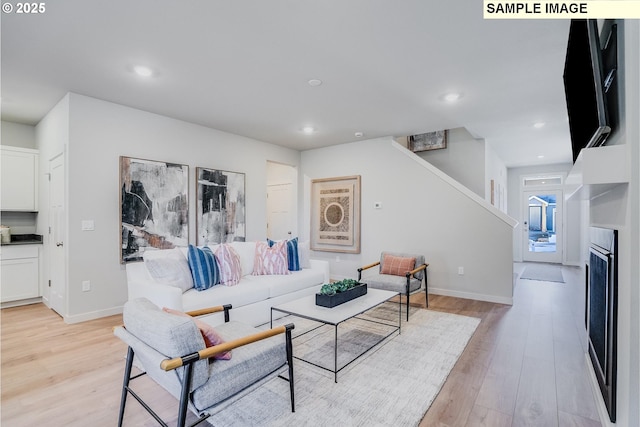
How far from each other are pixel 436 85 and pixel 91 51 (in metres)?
3.21

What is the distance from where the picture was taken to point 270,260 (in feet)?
12.6

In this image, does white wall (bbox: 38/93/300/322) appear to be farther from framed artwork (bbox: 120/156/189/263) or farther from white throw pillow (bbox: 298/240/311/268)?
white throw pillow (bbox: 298/240/311/268)

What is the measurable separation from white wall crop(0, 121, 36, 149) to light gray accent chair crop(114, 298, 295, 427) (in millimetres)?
4673

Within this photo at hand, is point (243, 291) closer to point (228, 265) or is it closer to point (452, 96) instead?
point (228, 265)

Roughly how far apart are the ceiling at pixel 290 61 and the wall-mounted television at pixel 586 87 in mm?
513

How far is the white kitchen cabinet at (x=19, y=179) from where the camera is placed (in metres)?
4.21

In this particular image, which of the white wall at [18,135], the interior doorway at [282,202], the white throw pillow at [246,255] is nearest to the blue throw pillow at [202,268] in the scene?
the white throw pillow at [246,255]

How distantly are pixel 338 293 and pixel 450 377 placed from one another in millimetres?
1056

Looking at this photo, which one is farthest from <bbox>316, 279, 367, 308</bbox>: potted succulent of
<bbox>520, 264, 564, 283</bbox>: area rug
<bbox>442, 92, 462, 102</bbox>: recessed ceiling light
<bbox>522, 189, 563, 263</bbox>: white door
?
<bbox>522, 189, 563, 263</bbox>: white door

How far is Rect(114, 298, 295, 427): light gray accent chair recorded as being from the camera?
1.41 metres

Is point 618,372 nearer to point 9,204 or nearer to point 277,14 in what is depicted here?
point 277,14

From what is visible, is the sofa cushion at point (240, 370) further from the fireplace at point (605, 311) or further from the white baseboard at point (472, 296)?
the white baseboard at point (472, 296)

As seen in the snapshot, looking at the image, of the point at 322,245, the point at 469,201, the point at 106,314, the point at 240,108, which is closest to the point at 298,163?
the point at 322,245

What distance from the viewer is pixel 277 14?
216cm
